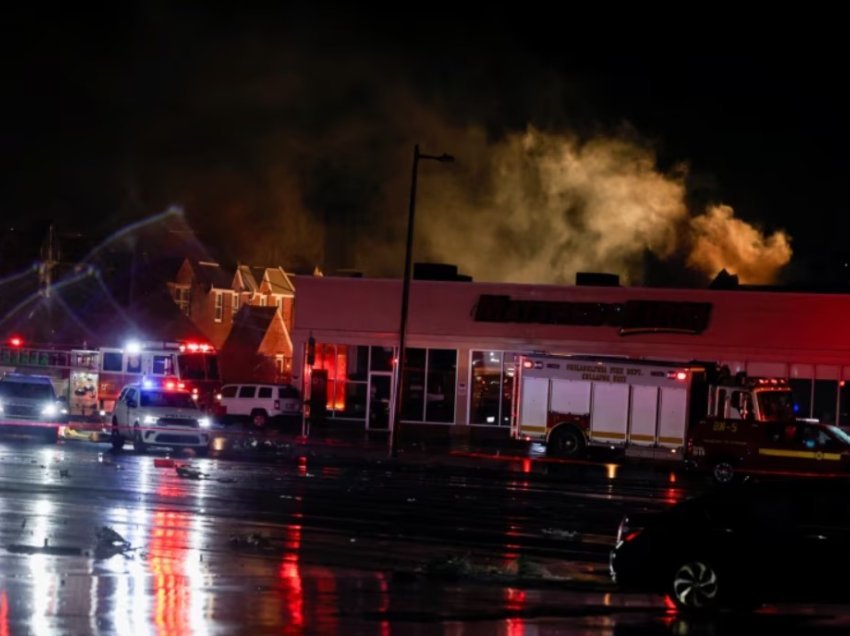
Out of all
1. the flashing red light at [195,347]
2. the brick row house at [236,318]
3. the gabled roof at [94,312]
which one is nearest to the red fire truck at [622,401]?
the flashing red light at [195,347]

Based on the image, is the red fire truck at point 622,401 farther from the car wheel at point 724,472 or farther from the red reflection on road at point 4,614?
the red reflection on road at point 4,614

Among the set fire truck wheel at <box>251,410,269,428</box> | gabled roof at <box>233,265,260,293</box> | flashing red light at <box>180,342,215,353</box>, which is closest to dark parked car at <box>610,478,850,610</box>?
flashing red light at <box>180,342,215,353</box>

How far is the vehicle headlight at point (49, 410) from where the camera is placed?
1497 inches

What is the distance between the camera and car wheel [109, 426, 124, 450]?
3209 centimetres

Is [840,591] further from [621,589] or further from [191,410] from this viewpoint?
[191,410]

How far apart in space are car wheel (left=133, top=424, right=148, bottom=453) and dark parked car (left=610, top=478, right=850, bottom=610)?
20.2 meters

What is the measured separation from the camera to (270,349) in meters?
72.2

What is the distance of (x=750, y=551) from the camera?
498 inches

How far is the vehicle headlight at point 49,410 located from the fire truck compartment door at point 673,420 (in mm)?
16633

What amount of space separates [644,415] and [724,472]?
5748mm

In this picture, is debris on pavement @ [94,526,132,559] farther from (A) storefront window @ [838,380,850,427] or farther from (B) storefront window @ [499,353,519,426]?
(A) storefront window @ [838,380,850,427]

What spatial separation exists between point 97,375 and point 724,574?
118 feet

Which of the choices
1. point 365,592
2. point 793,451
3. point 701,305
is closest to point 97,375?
point 701,305

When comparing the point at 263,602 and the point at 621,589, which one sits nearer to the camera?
the point at 263,602
